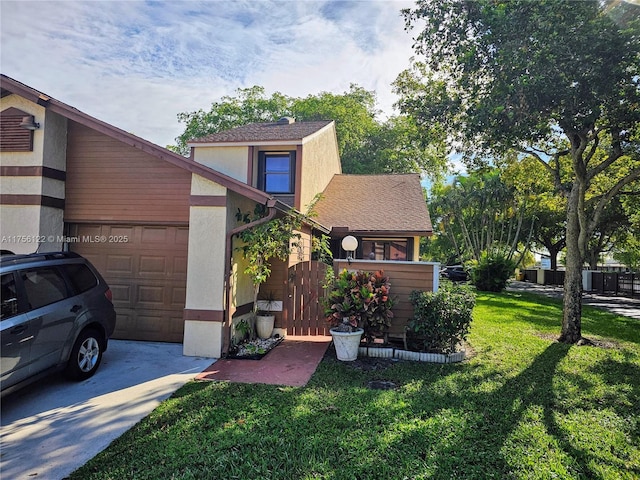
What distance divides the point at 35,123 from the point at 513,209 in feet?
94.5

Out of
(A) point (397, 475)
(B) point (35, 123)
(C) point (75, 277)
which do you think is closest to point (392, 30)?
(B) point (35, 123)

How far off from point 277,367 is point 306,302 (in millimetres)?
1943

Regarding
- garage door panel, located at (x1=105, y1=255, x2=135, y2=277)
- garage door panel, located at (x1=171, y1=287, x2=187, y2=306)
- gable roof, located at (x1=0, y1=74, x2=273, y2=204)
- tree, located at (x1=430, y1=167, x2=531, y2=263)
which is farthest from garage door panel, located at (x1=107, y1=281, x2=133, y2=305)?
tree, located at (x1=430, y1=167, x2=531, y2=263)

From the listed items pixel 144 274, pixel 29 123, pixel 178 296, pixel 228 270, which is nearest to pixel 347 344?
pixel 228 270

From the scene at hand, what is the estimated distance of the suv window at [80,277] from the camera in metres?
5.67

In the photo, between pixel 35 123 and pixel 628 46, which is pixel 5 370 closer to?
pixel 35 123

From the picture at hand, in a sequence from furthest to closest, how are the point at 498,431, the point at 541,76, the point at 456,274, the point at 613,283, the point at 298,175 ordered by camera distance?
the point at 456,274
the point at 613,283
the point at 298,175
the point at 541,76
the point at 498,431

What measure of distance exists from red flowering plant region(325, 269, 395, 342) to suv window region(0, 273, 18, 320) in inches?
189

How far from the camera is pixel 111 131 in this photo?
7375 mm

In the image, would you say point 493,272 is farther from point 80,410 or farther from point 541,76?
point 80,410

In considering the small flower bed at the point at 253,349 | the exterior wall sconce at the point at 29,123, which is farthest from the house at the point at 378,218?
the exterior wall sconce at the point at 29,123

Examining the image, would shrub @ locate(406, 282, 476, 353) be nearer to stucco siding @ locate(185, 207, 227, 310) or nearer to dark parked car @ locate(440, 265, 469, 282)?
stucco siding @ locate(185, 207, 227, 310)

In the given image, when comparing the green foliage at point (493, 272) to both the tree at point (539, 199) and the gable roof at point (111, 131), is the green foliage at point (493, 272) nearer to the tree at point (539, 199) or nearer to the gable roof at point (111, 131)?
the tree at point (539, 199)

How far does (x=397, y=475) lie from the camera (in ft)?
11.3
